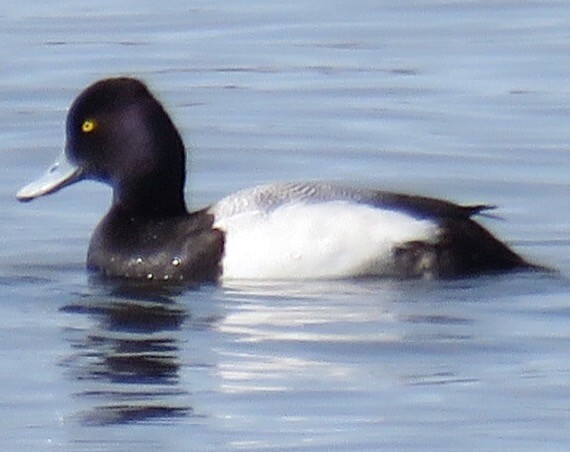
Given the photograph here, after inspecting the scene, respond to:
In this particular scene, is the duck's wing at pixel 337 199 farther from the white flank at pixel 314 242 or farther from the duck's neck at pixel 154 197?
the duck's neck at pixel 154 197

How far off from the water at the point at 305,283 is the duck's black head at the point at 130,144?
→ 0.38m

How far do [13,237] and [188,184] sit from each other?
142 cm

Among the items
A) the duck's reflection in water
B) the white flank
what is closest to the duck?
the white flank

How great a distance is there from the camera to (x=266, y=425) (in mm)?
7578

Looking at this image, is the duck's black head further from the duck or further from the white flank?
the white flank

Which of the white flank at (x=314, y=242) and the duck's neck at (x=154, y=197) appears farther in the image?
the duck's neck at (x=154, y=197)

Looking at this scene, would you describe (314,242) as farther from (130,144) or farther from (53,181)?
(53,181)

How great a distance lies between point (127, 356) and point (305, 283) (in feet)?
3.99

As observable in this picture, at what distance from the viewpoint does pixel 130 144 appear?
10289mm

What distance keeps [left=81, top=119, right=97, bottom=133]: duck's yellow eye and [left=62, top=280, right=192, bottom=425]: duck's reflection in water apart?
74cm

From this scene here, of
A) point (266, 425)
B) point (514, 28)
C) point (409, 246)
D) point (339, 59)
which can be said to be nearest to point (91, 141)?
point (409, 246)

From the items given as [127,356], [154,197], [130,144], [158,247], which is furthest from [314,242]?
[127,356]

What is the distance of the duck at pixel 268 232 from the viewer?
9734 millimetres

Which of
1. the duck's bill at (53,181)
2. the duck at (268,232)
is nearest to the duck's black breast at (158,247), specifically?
the duck at (268,232)
